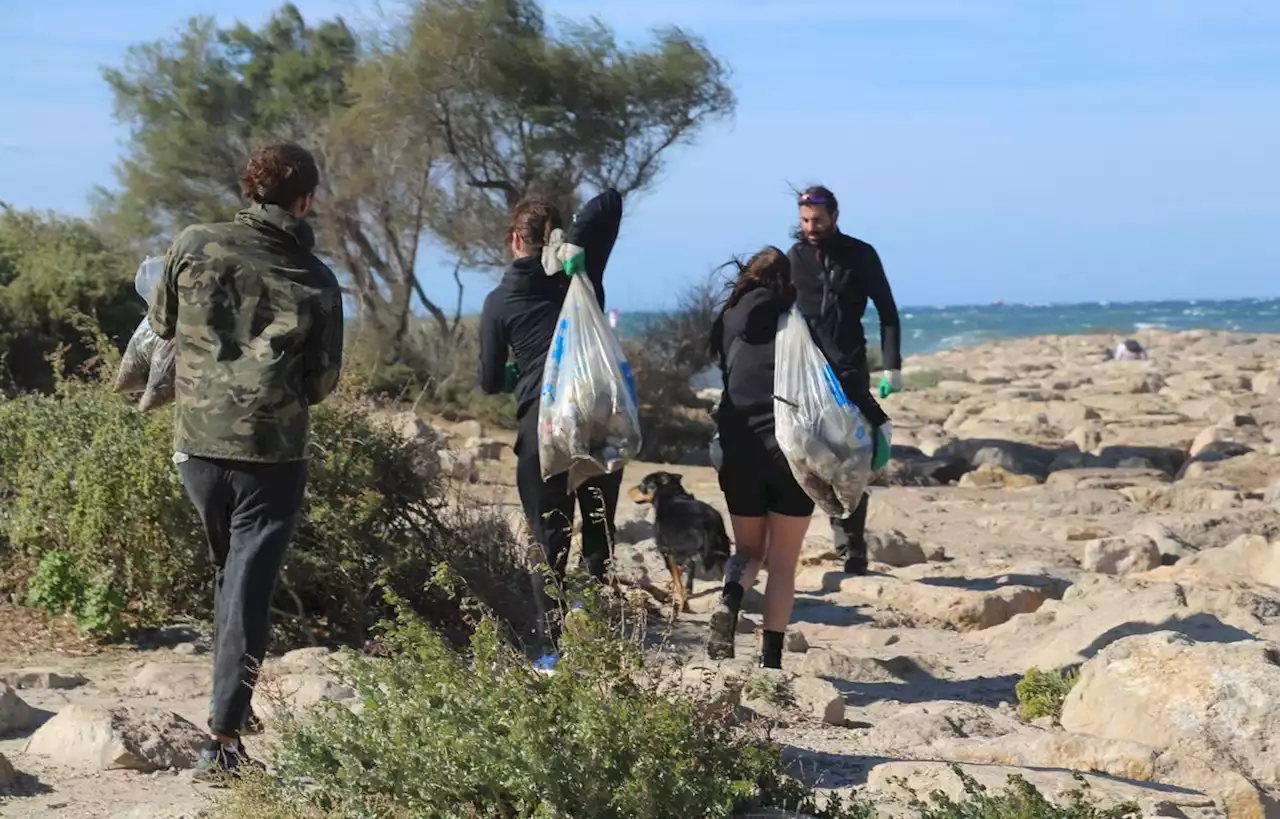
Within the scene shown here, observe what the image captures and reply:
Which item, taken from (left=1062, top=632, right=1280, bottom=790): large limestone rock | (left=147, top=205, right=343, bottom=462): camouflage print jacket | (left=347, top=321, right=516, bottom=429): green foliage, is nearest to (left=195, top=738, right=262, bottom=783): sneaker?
(left=147, top=205, right=343, bottom=462): camouflage print jacket

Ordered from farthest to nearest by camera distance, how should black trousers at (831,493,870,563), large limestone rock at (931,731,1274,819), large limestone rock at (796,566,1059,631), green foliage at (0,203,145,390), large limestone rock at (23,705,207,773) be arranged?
green foliage at (0,203,145,390) → black trousers at (831,493,870,563) → large limestone rock at (796,566,1059,631) → large limestone rock at (23,705,207,773) → large limestone rock at (931,731,1274,819)

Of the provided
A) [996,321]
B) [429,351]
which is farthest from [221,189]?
[996,321]

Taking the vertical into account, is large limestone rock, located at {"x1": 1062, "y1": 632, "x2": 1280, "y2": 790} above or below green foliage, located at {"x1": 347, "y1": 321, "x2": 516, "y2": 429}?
below

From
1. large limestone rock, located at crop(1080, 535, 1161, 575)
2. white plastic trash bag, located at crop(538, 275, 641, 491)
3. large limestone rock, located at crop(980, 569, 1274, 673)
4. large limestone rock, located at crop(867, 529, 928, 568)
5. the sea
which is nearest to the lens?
white plastic trash bag, located at crop(538, 275, 641, 491)

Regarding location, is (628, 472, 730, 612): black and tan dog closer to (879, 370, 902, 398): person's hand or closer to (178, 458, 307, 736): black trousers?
(879, 370, 902, 398): person's hand

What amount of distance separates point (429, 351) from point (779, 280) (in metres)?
14.4

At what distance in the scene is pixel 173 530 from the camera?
654cm

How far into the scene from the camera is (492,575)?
717 cm

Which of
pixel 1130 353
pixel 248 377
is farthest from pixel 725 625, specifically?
pixel 1130 353

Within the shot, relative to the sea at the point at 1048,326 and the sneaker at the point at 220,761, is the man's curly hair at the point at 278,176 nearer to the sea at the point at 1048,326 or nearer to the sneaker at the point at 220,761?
the sneaker at the point at 220,761

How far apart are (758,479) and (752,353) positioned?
1.65 ft

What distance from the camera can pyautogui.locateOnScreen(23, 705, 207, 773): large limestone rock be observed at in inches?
186

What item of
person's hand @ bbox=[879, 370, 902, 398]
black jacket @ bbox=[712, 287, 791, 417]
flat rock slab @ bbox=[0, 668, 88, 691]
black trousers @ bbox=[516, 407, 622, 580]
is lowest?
flat rock slab @ bbox=[0, 668, 88, 691]

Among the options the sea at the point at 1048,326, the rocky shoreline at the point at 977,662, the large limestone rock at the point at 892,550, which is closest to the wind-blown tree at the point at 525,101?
the rocky shoreline at the point at 977,662
